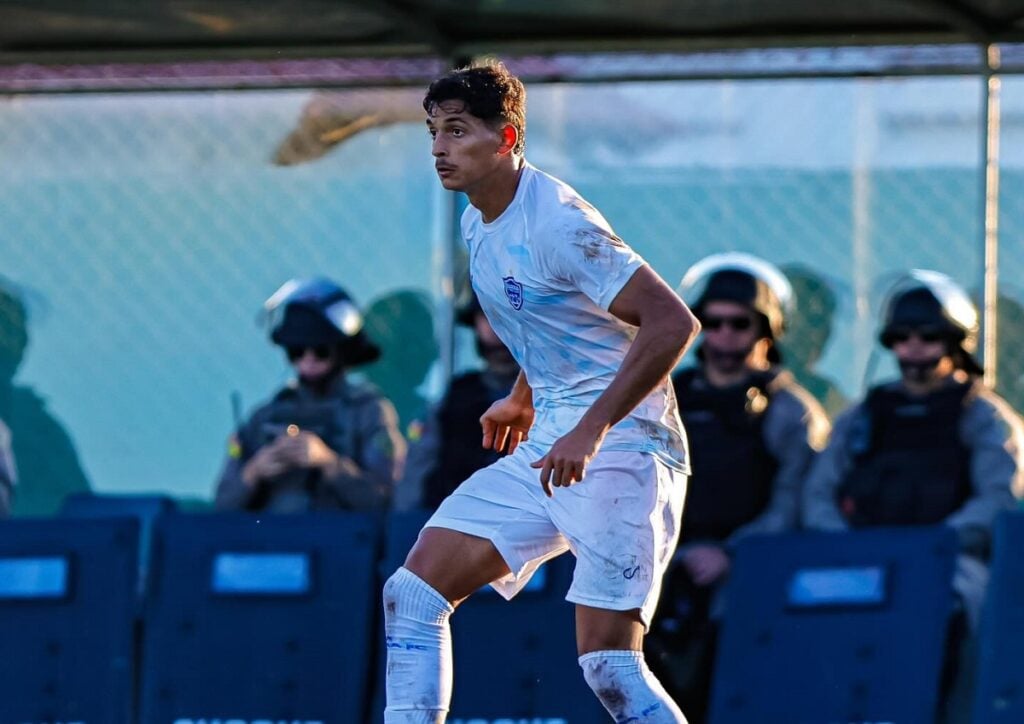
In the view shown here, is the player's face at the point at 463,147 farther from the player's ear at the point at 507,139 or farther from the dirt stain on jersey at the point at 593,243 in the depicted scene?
the dirt stain on jersey at the point at 593,243

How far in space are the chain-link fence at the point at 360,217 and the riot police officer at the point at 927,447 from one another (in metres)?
1.10

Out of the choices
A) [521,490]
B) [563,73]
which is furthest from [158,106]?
[521,490]

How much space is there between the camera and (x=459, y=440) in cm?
712

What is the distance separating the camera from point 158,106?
8844 mm

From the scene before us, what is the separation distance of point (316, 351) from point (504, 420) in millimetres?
2647

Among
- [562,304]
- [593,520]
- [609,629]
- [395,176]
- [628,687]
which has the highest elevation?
[395,176]

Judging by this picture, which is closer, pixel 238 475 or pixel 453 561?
pixel 453 561

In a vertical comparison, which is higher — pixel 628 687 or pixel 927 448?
pixel 927 448

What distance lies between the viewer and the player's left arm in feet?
14.6

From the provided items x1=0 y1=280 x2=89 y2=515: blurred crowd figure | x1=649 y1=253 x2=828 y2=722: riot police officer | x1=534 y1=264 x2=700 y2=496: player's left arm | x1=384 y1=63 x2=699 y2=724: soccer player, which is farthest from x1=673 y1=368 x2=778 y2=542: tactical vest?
x1=0 y1=280 x2=89 y2=515: blurred crowd figure

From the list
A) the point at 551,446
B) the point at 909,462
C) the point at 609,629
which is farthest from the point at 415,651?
the point at 909,462

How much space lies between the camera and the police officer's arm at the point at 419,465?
715cm

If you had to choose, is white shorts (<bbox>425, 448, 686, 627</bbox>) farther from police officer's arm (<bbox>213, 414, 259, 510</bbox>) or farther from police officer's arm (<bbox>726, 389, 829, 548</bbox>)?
police officer's arm (<bbox>213, 414, 259, 510</bbox>)

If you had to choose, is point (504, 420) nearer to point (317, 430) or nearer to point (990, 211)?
point (317, 430)
